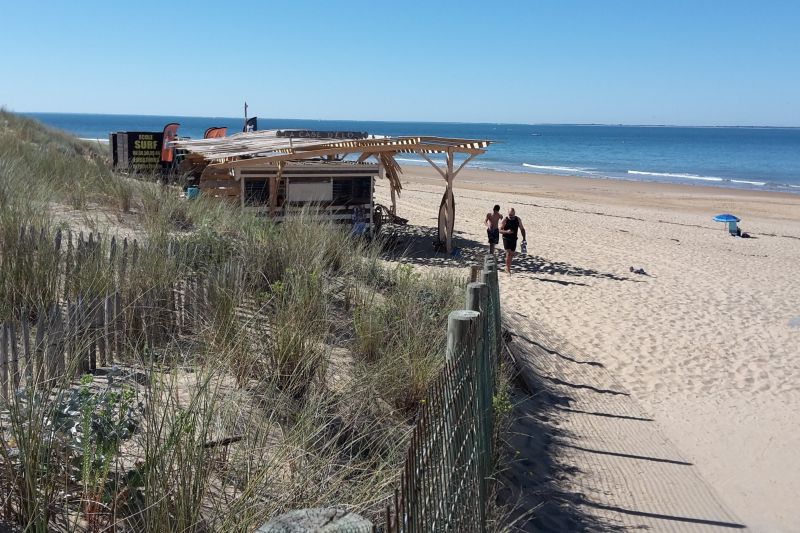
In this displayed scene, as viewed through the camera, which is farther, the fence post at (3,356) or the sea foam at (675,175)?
the sea foam at (675,175)

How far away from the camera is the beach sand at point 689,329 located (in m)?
6.29

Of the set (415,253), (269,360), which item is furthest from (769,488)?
(415,253)

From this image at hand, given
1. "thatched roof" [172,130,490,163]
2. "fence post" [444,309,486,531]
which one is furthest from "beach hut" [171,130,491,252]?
"fence post" [444,309,486,531]

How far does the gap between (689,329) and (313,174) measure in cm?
809

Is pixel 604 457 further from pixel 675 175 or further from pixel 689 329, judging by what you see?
pixel 675 175

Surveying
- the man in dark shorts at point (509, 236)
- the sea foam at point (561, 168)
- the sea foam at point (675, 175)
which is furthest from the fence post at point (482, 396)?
the sea foam at point (561, 168)

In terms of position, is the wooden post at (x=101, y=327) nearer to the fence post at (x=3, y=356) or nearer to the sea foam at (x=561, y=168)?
the fence post at (x=3, y=356)

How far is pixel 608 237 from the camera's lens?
778 inches

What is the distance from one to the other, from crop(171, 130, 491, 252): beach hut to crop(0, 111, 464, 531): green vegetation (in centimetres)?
414

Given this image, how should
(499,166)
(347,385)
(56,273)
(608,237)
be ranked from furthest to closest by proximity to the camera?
(499,166)
(608,237)
(56,273)
(347,385)

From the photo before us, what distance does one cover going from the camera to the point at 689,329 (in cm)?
1036

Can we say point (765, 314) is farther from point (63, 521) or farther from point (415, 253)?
point (63, 521)

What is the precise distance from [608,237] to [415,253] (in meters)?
6.72

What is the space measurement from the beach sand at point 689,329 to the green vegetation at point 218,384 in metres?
2.05
